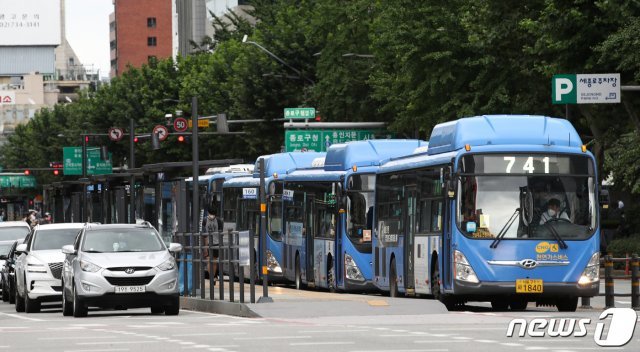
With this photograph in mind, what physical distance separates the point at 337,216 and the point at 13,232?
9711 mm

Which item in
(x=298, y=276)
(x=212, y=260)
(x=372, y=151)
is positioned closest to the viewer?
(x=212, y=260)

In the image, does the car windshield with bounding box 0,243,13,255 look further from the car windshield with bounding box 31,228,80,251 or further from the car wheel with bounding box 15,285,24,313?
the car wheel with bounding box 15,285,24,313

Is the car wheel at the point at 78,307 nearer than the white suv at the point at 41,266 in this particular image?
Yes

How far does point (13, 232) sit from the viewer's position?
146 feet

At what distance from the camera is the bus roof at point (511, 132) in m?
28.9

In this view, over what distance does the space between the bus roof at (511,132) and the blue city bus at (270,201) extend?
16072mm

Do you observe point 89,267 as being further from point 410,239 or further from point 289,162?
point 289,162

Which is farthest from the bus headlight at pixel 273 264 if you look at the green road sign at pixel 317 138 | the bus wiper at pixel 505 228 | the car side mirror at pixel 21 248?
the green road sign at pixel 317 138

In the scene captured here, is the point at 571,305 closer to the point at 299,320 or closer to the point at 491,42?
the point at 299,320

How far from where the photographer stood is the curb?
91.1 feet

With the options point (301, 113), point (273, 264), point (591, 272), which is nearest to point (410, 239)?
point (591, 272)

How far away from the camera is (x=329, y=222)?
40.1 m

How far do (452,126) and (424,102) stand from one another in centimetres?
2607

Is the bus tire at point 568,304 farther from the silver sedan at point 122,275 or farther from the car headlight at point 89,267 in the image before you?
the car headlight at point 89,267
